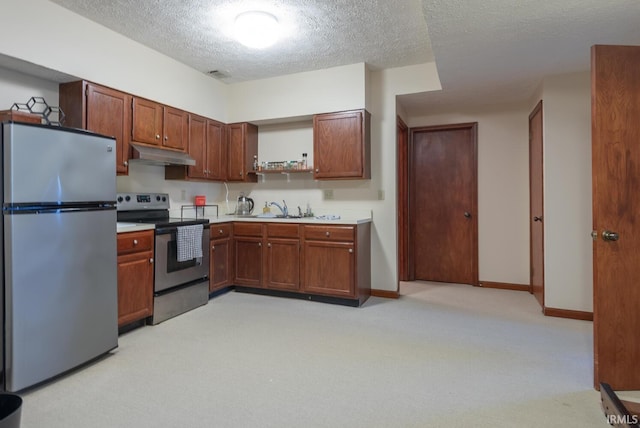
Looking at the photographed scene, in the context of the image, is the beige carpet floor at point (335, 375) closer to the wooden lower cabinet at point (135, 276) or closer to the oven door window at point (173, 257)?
the wooden lower cabinet at point (135, 276)

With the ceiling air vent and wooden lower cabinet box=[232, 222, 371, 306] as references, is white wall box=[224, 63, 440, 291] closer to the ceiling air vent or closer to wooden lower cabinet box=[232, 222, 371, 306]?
wooden lower cabinet box=[232, 222, 371, 306]

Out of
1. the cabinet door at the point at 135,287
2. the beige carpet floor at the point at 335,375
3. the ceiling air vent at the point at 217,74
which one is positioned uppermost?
the ceiling air vent at the point at 217,74

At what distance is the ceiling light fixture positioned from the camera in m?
2.70

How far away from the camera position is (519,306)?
367 centimetres

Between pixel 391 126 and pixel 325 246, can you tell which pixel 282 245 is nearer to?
pixel 325 246

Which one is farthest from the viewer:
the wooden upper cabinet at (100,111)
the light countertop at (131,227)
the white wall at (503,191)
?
the white wall at (503,191)

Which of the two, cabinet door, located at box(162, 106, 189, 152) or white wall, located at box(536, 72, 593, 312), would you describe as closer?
white wall, located at box(536, 72, 593, 312)

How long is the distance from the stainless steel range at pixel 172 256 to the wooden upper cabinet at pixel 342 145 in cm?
142

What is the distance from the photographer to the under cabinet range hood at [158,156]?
319 centimetres

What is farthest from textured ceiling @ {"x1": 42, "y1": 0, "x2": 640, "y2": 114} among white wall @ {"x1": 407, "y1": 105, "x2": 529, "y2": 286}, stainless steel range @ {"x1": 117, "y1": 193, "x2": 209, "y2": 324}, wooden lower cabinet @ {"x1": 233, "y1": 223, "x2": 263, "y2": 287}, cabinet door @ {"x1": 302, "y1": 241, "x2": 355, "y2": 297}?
cabinet door @ {"x1": 302, "y1": 241, "x2": 355, "y2": 297}

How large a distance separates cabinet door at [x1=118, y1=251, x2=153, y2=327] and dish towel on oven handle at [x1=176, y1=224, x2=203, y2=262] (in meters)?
0.28

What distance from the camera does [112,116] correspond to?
10.0ft

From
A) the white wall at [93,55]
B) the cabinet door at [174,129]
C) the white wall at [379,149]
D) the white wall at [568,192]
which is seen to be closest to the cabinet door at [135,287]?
the cabinet door at [174,129]

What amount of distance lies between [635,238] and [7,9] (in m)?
4.17
